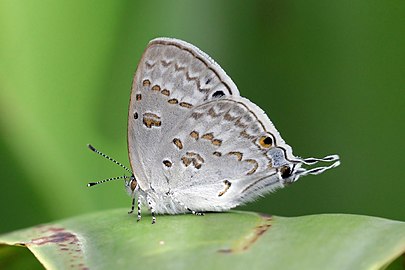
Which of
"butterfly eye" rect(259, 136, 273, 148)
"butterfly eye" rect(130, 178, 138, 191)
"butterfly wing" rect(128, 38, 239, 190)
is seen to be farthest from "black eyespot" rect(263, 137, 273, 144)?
"butterfly eye" rect(130, 178, 138, 191)

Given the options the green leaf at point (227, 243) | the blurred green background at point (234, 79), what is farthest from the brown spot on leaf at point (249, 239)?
the blurred green background at point (234, 79)

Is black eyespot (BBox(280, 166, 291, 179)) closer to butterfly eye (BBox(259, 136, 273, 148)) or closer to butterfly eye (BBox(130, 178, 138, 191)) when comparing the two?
butterfly eye (BBox(259, 136, 273, 148))

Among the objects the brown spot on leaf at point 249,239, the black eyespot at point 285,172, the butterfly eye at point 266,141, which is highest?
the butterfly eye at point 266,141

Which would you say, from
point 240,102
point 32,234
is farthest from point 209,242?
point 240,102

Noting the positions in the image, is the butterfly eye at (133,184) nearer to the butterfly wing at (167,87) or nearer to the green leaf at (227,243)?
the butterfly wing at (167,87)

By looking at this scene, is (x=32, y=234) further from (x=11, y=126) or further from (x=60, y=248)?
(x=11, y=126)

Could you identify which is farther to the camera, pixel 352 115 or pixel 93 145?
pixel 93 145

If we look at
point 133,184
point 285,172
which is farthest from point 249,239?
point 133,184
